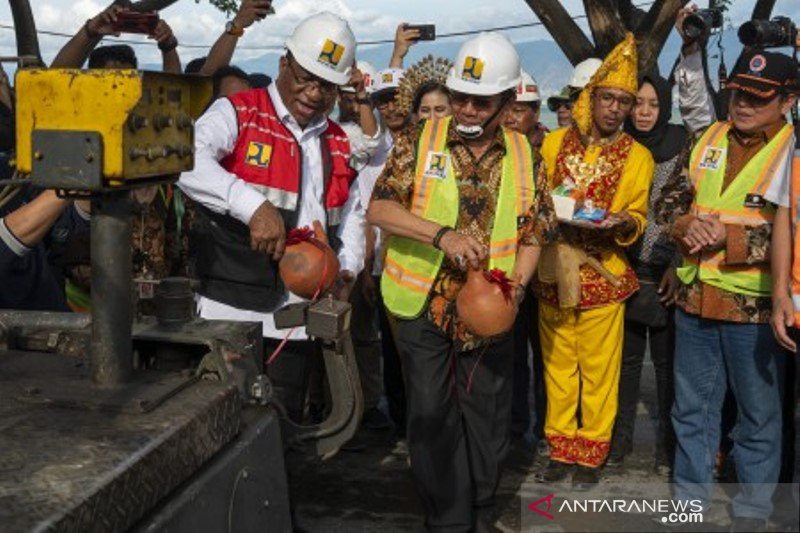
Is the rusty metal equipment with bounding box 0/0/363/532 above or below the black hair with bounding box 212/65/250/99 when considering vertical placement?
below

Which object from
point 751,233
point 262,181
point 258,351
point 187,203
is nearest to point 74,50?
point 187,203

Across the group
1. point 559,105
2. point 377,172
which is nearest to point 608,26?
point 559,105

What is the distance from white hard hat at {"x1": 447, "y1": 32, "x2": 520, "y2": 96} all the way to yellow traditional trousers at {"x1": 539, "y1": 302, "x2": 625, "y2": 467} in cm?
128

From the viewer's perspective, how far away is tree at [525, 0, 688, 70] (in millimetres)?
8531

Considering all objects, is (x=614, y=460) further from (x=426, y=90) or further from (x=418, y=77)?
(x=418, y=77)

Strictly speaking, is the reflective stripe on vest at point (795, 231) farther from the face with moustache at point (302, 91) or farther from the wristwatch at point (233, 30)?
the wristwatch at point (233, 30)

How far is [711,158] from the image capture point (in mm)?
3980

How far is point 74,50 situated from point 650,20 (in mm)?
5233

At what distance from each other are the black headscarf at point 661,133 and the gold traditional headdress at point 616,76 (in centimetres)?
27

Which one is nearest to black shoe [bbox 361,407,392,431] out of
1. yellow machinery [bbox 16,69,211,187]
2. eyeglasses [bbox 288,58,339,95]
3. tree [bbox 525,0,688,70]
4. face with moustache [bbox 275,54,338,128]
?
face with moustache [bbox 275,54,338,128]

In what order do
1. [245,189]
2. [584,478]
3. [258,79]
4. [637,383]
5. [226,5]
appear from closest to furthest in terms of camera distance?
[245,189] < [584,478] < [637,383] < [258,79] < [226,5]

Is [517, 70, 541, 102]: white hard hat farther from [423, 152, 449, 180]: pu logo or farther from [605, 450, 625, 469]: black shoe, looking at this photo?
[605, 450, 625, 469]: black shoe

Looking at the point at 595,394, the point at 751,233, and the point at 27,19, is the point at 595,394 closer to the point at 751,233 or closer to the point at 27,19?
the point at 751,233

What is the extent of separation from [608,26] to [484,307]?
6031mm
